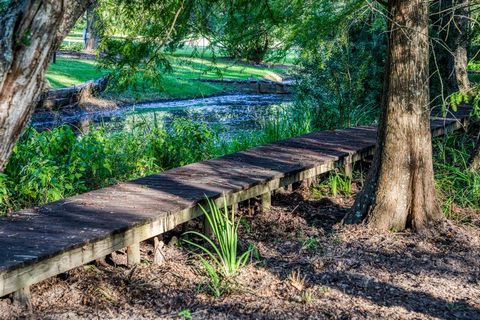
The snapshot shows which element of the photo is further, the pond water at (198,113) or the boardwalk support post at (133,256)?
the pond water at (198,113)

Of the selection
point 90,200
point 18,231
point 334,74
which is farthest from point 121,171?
point 334,74

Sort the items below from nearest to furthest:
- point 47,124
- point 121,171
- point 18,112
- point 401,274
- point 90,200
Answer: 1. point 18,112
2. point 401,274
3. point 90,200
4. point 121,171
5. point 47,124

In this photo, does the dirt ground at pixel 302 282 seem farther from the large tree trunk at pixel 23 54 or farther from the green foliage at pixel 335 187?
the large tree trunk at pixel 23 54

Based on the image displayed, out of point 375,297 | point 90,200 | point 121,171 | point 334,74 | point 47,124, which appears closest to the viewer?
point 375,297

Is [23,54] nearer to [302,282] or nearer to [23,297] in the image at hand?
[23,297]

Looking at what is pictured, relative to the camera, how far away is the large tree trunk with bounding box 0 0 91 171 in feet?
9.68

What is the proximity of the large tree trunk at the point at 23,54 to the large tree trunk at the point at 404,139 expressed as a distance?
403 centimetres

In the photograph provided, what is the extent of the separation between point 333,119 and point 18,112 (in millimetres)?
10175

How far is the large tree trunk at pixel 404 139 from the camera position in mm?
6359

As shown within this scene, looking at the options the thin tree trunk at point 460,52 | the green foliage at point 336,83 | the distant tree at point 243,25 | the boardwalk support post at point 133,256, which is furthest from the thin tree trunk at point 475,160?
the thin tree trunk at point 460,52

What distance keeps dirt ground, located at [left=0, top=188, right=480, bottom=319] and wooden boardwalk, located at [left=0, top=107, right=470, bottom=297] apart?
0.35m

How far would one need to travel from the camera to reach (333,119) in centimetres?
1279

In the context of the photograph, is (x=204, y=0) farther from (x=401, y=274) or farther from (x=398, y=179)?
(x=401, y=274)

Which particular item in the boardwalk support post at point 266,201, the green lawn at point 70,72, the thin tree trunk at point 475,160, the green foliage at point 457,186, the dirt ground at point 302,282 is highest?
the green lawn at point 70,72
